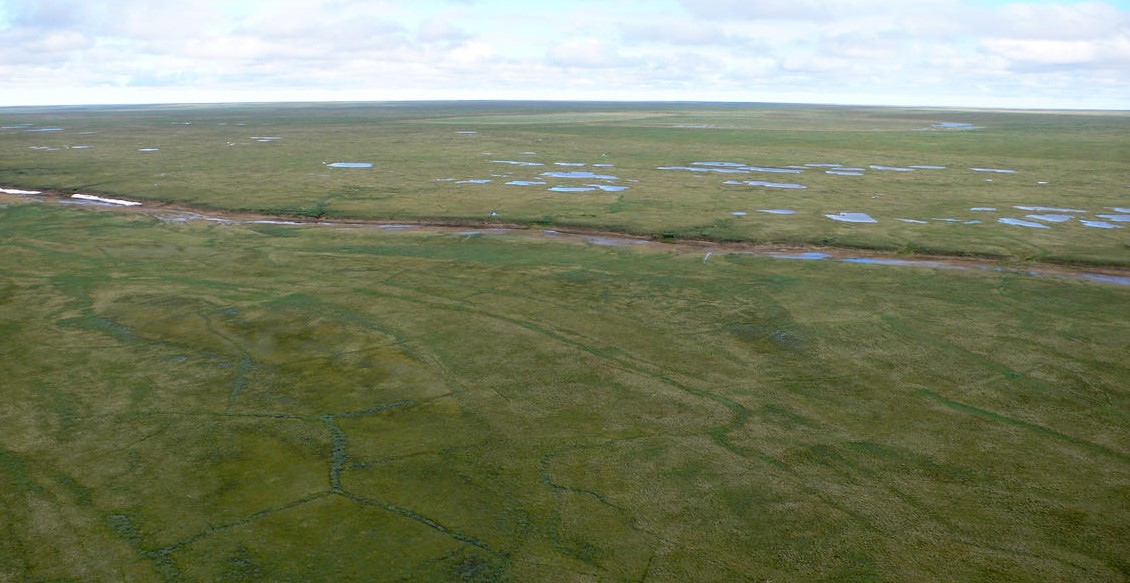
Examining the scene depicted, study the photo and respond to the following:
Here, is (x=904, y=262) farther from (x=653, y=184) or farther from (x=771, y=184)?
(x=653, y=184)

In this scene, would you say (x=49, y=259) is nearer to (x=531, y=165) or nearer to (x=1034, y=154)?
(x=531, y=165)

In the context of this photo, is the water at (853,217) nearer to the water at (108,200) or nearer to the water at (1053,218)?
the water at (1053,218)

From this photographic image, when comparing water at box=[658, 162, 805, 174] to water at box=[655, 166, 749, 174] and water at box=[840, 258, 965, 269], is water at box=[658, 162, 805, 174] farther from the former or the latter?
water at box=[840, 258, 965, 269]

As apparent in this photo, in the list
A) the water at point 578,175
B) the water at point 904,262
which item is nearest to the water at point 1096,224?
the water at point 904,262

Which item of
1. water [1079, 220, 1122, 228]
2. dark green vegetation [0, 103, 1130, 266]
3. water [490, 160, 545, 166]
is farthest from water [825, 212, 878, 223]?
water [490, 160, 545, 166]

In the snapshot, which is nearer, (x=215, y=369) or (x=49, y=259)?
(x=215, y=369)

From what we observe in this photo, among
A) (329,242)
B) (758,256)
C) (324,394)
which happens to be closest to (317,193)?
(329,242)
